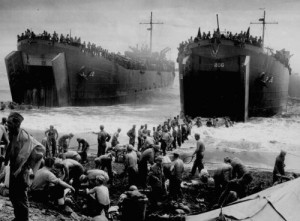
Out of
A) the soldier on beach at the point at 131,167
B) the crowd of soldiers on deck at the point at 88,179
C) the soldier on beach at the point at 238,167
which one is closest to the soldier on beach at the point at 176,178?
the crowd of soldiers on deck at the point at 88,179

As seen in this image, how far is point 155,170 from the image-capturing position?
8.26 meters

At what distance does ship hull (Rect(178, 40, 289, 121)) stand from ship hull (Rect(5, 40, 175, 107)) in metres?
9.71

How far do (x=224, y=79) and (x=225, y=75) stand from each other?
304mm

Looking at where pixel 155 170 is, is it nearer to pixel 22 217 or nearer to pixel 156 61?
pixel 22 217

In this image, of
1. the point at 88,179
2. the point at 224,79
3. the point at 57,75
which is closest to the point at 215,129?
the point at 224,79

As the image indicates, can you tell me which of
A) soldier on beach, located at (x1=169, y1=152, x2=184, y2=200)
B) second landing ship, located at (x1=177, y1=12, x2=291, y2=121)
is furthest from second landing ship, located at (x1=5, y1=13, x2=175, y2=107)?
soldier on beach, located at (x1=169, y1=152, x2=184, y2=200)

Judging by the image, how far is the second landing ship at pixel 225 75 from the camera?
920 inches

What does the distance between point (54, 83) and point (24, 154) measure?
2455cm

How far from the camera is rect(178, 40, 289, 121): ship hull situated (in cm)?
2338

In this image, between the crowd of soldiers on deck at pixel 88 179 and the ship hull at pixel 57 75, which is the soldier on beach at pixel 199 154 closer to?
the crowd of soldiers on deck at pixel 88 179

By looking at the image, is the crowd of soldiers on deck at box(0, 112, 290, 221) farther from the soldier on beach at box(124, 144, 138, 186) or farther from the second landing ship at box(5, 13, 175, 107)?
the second landing ship at box(5, 13, 175, 107)

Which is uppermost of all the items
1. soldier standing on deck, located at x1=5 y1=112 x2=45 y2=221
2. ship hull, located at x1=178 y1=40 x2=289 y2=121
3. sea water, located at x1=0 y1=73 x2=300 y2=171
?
ship hull, located at x1=178 y1=40 x2=289 y2=121

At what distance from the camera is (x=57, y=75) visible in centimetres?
2769

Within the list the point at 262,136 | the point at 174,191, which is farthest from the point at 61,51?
the point at 174,191
